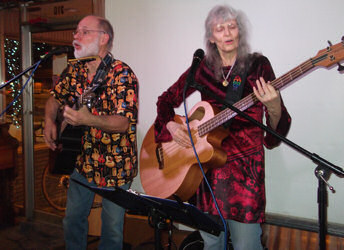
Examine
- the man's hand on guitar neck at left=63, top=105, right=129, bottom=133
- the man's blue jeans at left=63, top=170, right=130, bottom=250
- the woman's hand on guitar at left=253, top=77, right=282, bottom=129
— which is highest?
the woman's hand on guitar at left=253, top=77, right=282, bottom=129

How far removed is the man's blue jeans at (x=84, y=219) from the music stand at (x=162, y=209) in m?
0.57

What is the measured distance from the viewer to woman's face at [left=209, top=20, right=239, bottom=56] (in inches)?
69.9

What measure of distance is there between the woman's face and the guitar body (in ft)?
1.07

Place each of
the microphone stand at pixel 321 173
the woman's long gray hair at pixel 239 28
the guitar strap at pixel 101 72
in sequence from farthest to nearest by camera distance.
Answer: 1. the guitar strap at pixel 101 72
2. the woman's long gray hair at pixel 239 28
3. the microphone stand at pixel 321 173

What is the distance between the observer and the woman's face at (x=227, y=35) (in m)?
1.78

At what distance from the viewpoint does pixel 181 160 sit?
2043 millimetres

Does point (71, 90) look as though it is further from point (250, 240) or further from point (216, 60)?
point (250, 240)

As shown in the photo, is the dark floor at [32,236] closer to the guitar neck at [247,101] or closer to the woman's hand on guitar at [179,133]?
the woman's hand on guitar at [179,133]

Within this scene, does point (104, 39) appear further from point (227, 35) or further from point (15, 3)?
point (15, 3)

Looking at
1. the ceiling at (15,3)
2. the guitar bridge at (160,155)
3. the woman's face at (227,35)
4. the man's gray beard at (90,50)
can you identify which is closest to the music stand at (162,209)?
the guitar bridge at (160,155)

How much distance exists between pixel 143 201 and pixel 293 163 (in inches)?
59.9

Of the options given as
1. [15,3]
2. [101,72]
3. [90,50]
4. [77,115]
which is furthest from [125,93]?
[15,3]

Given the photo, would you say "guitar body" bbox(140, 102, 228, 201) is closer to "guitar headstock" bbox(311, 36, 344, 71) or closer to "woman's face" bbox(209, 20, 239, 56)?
"woman's face" bbox(209, 20, 239, 56)

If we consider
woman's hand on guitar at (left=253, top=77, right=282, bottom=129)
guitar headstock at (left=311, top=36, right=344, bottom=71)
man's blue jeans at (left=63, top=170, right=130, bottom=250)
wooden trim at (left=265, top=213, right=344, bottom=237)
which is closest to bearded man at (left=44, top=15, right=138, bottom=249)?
man's blue jeans at (left=63, top=170, right=130, bottom=250)
